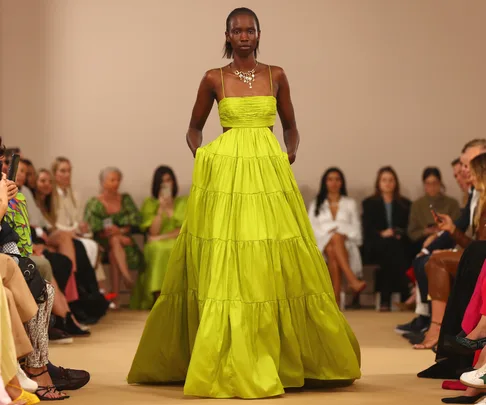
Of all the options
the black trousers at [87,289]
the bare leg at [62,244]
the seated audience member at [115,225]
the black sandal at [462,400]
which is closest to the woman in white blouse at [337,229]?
the seated audience member at [115,225]

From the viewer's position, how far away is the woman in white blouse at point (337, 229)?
819 centimetres

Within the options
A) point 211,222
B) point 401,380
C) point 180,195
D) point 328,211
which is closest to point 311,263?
point 211,222

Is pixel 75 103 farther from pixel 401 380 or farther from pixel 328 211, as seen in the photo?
pixel 401 380

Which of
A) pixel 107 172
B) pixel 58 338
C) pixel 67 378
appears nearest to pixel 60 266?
pixel 58 338

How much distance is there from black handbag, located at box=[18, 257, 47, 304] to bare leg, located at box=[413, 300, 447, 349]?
2.45 m

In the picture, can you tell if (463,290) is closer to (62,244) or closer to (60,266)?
(60,266)

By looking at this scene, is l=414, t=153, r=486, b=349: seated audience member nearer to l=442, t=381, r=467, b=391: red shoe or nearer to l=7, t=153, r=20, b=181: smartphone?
l=442, t=381, r=467, b=391: red shoe

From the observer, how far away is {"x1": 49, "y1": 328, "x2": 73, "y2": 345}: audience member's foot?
6184 millimetres

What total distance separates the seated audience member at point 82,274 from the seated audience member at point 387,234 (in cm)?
226

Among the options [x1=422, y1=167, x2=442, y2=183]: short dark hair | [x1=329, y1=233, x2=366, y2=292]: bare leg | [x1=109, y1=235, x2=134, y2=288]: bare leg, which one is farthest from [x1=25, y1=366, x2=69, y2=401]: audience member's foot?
[x1=422, y1=167, x2=442, y2=183]: short dark hair

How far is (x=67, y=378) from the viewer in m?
4.49

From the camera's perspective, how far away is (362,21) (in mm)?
8977

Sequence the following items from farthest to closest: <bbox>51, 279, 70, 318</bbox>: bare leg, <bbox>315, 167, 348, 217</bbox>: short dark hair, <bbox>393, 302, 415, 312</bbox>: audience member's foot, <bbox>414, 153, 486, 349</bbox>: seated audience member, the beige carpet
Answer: <bbox>315, 167, 348, 217</bbox>: short dark hair, <bbox>393, 302, 415, 312</bbox>: audience member's foot, <bbox>51, 279, 70, 318</bbox>: bare leg, <bbox>414, 153, 486, 349</bbox>: seated audience member, the beige carpet

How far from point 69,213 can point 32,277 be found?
150 inches
